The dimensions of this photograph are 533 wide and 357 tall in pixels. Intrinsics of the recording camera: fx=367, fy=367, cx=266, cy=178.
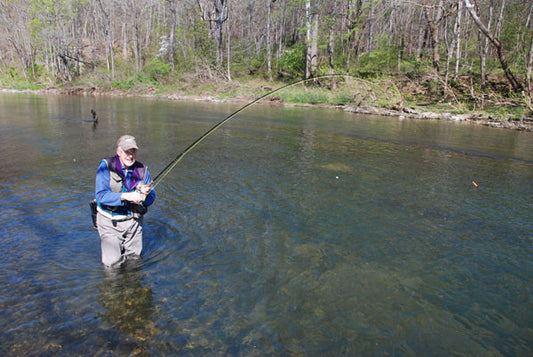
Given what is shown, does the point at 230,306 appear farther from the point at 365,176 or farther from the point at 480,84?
the point at 480,84

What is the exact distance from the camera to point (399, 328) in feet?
13.6

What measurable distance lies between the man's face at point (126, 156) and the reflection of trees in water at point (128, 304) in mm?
1469

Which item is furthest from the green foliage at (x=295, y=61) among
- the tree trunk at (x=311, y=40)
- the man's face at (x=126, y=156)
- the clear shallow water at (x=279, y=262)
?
the man's face at (x=126, y=156)

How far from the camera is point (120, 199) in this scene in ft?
14.4

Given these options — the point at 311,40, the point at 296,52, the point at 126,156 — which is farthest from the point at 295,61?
the point at 126,156

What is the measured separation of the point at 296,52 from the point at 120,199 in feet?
127

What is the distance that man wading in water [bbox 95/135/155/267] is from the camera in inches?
173

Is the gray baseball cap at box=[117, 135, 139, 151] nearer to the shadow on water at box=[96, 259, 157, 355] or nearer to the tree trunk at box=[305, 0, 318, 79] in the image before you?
the shadow on water at box=[96, 259, 157, 355]

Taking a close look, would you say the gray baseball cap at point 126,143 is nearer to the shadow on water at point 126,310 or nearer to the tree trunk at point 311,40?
the shadow on water at point 126,310

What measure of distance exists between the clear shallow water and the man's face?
151 centimetres

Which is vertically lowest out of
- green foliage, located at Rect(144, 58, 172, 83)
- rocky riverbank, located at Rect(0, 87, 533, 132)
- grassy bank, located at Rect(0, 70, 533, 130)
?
rocky riverbank, located at Rect(0, 87, 533, 132)

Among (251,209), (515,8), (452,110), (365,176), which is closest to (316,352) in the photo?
(251,209)

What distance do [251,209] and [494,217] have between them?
4.95 meters

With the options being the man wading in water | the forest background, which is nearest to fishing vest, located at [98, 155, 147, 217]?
the man wading in water
